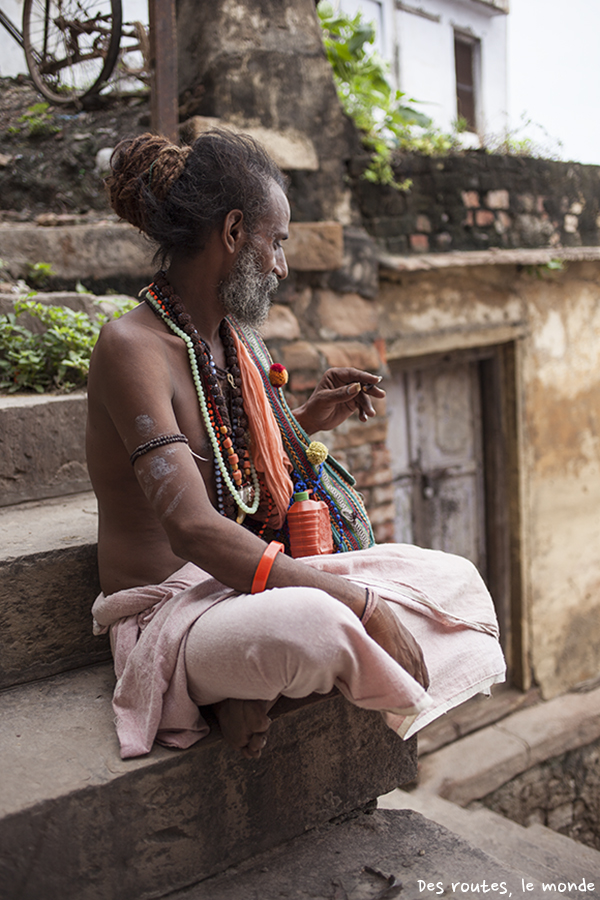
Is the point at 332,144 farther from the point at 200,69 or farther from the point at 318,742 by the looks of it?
the point at 318,742

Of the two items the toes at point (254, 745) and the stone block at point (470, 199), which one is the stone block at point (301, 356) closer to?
the stone block at point (470, 199)

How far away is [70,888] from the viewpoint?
1.40m

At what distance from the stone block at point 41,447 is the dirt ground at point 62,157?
1.75 metres

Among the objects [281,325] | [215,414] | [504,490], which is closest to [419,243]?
[281,325]

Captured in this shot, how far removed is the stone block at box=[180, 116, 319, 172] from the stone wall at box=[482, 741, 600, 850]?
3.77m

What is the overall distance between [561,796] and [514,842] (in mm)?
1567

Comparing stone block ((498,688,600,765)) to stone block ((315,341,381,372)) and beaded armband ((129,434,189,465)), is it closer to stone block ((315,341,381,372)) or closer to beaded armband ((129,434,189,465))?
stone block ((315,341,381,372))

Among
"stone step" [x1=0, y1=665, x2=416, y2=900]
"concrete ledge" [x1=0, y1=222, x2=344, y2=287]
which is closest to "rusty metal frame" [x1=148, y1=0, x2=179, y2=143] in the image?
"concrete ledge" [x1=0, y1=222, x2=344, y2=287]

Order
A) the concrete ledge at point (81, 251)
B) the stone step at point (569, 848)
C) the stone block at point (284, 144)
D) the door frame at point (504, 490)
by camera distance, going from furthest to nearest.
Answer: the door frame at point (504, 490)
the stone block at point (284, 144)
the concrete ledge at point (81, 251)
the stone step at point (569, 848)

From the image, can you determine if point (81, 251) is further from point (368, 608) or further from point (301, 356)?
point (368, 608)

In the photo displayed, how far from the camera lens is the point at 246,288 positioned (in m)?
1.84

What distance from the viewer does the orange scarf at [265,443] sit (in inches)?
75.4

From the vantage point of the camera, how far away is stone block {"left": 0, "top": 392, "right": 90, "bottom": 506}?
95.3 inches

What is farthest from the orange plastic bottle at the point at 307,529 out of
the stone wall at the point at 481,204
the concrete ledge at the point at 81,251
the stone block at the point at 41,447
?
the stone wall at the point at 481,204
